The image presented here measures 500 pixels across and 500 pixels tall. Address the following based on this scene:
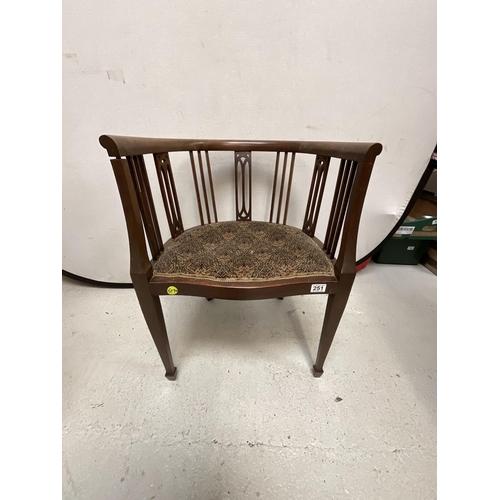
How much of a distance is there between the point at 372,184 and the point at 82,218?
4.80 ft

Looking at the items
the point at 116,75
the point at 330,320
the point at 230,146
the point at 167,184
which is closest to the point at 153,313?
the point at 167,184

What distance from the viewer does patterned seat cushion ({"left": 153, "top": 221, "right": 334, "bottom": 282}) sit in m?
0.59

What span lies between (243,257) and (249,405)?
1.65ft

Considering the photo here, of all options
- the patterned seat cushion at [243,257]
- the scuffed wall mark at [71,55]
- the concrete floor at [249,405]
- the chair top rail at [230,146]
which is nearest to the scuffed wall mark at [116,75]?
the scuffed wall mark at [71,55]

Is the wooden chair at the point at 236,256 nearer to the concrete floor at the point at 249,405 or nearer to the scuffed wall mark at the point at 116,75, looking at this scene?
the concrete floor at the point at 249,405

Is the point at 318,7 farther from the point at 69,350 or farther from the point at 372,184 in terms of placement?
the point at 69,350

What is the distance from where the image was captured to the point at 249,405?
72cm

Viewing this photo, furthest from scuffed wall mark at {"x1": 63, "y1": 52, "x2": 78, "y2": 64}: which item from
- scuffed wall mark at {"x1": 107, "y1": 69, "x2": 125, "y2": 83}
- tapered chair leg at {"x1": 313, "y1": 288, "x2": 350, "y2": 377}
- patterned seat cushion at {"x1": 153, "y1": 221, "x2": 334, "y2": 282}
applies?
tapered chair leg at {"x1": 313, "y1": 288, "x2": 350, "y2": 377}

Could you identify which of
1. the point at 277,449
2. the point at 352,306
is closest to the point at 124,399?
the point at 277,449

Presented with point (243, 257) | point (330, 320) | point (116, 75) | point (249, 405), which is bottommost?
point (249, 405)

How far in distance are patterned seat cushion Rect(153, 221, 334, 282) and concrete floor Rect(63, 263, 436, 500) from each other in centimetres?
46

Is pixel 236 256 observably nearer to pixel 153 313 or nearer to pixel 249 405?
pixel 153 313

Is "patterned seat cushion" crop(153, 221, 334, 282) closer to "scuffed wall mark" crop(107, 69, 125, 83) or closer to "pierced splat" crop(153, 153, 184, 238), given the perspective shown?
"pierced splat" crop(153, 153, 184, 238)

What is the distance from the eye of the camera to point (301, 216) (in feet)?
3.79
